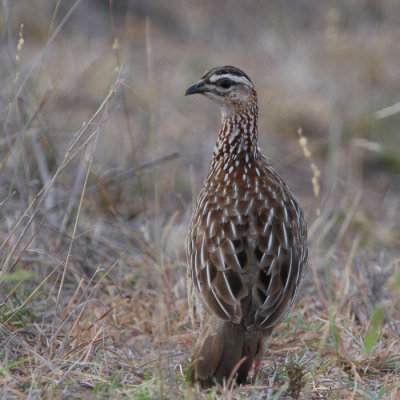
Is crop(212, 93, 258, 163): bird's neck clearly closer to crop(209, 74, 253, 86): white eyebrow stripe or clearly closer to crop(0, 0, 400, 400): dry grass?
crop(209, 74, 253, 86): white eyebrow stripe

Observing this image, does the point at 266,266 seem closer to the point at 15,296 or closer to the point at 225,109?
the point at 225,109

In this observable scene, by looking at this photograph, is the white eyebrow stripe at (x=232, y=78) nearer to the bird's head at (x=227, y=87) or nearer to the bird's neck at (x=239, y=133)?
the bird's head at (x=227, y=87)

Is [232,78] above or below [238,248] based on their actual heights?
above

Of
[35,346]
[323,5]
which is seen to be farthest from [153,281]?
[323,5]

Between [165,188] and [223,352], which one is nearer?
[223,352]

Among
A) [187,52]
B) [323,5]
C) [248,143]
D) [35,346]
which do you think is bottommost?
[35,346]

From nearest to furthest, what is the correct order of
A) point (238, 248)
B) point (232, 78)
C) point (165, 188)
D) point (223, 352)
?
point (223, 352), point (238, 248), point (232, 78), point (165, 188)

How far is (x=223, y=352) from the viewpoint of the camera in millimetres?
3738

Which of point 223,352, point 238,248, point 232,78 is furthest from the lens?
point 232,78

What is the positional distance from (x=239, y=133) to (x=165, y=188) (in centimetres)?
300

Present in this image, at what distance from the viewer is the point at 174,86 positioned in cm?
1012

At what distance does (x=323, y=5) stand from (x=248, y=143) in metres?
9.99

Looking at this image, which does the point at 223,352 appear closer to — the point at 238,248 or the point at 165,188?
the point at 238,248

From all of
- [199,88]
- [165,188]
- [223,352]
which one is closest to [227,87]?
[199,88]
